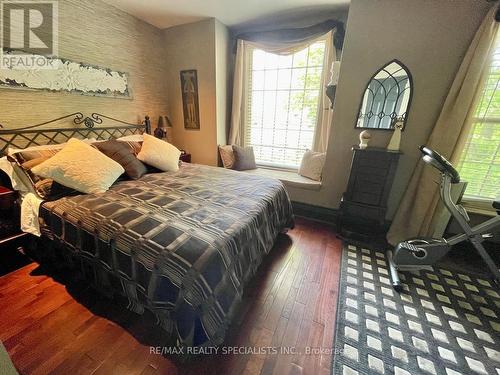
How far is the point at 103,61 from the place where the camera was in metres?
2.58

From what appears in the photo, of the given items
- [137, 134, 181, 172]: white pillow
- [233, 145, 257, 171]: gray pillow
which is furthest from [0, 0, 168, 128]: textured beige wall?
[233, 145, 257, 171]: gray pillow

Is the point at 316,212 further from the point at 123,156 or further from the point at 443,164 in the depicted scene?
the point at 123,156

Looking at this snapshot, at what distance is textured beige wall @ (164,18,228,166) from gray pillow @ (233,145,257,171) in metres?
0.37

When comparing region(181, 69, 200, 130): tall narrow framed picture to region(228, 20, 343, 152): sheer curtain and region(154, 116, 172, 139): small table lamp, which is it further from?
region(228, 20, 343, 152): sheer curtain

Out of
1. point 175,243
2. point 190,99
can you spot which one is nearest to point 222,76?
point 190,99

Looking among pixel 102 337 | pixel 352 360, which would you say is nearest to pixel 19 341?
pixel 102 337

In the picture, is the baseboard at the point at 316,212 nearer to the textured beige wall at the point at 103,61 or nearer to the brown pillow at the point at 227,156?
the brown pillow at the point at 227,156

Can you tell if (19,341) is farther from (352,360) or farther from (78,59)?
→ (78,59)

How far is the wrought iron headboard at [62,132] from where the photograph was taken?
1977 millimetres

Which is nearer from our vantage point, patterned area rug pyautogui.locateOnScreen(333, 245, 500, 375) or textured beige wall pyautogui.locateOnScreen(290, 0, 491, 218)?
patterned area rug pyautogui.locateOnScreen(333, 245, 500, 375)

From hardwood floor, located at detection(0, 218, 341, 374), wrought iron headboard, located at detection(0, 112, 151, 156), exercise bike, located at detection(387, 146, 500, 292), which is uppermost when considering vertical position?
wrought iron headboard, located at detection(0, 112, 151, 156)

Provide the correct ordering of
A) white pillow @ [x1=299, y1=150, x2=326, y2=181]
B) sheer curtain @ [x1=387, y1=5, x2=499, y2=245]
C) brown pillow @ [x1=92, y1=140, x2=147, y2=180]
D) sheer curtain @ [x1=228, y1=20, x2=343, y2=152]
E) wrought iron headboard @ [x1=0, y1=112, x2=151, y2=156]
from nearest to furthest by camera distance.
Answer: sheer curtain @ [x1=387, y1=5, x2=499, y2=245] → wrought iron headboard @ [x1=0, y1=112, x2=151, y2=156] → brown pillow @ [x1=92, y1=140, x2=147, y2=180] → sheer curtain @ [x1=228, y1=20, x2=343, y2=152] → white pillow @ [x1=299, y1=150, x2=326, y2=181]

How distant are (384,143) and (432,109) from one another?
518 millimetres

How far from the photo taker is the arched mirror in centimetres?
222
